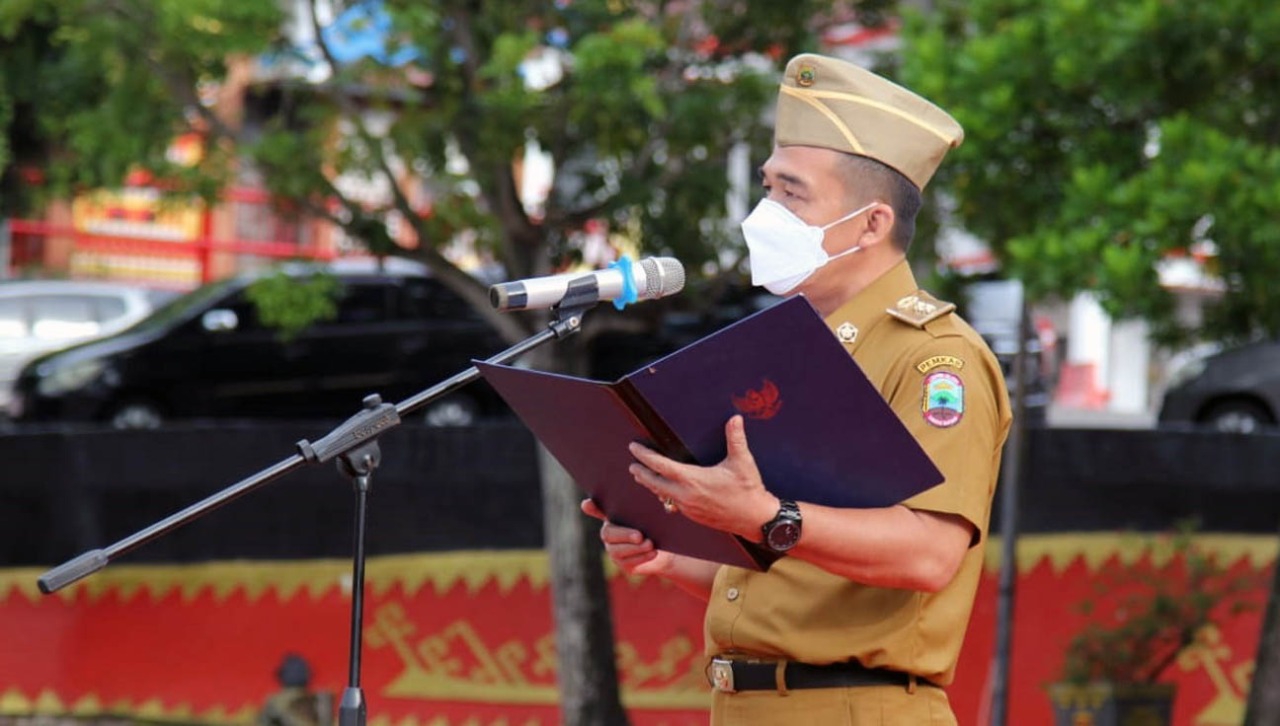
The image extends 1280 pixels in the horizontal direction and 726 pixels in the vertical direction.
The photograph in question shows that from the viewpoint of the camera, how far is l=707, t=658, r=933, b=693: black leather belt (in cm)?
254

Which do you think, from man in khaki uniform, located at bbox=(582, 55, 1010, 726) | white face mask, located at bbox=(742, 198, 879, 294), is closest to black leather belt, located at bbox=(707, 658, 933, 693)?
man in khaki uniform, located at bbox=(582, 55, 1010, 726)

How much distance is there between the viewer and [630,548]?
8.75 feet

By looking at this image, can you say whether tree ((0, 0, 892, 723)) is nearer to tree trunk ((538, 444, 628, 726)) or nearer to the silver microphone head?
tree trunk ((538, 444, 628, 726))

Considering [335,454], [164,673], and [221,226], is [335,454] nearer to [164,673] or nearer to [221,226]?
[164,673]

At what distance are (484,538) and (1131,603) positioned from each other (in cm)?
301

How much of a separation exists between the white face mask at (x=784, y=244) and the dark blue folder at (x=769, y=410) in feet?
1.29

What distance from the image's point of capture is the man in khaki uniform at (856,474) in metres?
2.37

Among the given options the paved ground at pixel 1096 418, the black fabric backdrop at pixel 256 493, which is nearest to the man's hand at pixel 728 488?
Result: the black fabric backdrop at pixel 256 493

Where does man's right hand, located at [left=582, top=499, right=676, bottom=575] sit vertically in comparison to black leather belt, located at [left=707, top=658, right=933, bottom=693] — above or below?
above

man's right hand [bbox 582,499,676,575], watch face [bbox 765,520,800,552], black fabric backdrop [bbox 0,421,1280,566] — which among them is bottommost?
watch face [bbox 765,520,800,552]

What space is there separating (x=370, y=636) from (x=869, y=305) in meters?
6.31

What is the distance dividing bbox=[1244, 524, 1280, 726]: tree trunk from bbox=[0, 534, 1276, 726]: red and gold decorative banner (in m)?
0.75

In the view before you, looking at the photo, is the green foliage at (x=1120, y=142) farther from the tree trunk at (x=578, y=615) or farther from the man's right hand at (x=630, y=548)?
the man's right hand at (x=630, y=548)

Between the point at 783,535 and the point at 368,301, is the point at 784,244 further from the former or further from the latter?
the point at 368,301
